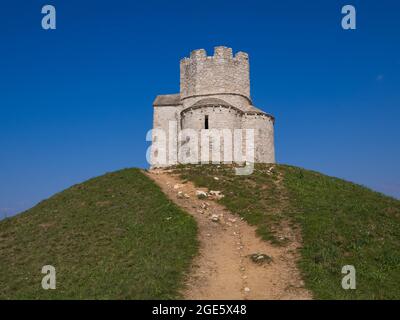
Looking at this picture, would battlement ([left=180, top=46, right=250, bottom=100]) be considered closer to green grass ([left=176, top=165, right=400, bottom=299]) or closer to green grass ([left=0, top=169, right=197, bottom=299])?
green grass ([left=176, top=165, right=400, bottom=299])

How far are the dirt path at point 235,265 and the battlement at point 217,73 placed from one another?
22721 mm

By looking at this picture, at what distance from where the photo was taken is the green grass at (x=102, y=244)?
58.0 ft

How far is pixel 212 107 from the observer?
43656mm

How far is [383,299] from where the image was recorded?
53.0ft

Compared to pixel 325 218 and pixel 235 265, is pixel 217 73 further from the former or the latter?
pixel 235 265

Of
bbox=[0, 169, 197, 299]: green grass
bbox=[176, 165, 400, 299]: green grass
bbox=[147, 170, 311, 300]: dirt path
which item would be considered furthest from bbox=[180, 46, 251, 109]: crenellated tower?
bbox=[147, 170, 311, 300]: dirt path

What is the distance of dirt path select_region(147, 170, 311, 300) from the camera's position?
16.5 meters

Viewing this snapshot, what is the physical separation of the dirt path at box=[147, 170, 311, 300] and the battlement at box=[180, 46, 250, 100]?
74.5 feet

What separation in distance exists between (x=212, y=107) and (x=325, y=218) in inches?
884

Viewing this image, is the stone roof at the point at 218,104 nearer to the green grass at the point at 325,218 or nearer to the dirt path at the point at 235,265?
the green grass at the point at 325,218

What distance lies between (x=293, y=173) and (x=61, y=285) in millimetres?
22791

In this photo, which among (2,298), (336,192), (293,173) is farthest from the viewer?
(293,173)
